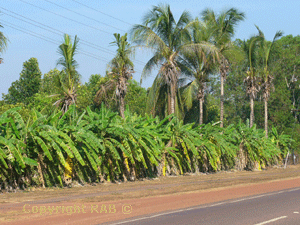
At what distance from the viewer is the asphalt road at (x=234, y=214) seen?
9.73m

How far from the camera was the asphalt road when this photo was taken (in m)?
9.73

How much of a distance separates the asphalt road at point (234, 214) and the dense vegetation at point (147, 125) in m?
6.32

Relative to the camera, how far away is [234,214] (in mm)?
10805

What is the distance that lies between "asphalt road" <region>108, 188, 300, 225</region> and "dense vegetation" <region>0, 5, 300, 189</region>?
6325 millimetres

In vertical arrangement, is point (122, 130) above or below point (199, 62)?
below

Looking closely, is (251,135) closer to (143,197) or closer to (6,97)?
(143,197)

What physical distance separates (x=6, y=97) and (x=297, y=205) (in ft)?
183

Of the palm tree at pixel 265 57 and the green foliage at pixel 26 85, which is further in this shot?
the green foliage at pixel 26 85

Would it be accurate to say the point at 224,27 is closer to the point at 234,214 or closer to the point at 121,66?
the point at 121,66

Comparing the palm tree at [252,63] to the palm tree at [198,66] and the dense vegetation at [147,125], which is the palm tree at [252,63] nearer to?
the dense vegetation at [147,125]

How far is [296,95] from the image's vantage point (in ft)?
203

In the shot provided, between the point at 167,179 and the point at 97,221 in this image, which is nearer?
the point at 97,221

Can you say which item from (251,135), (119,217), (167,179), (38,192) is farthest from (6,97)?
(119,217)

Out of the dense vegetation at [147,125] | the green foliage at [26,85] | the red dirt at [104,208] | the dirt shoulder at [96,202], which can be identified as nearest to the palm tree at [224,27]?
the dense vegetation at [147,125]
